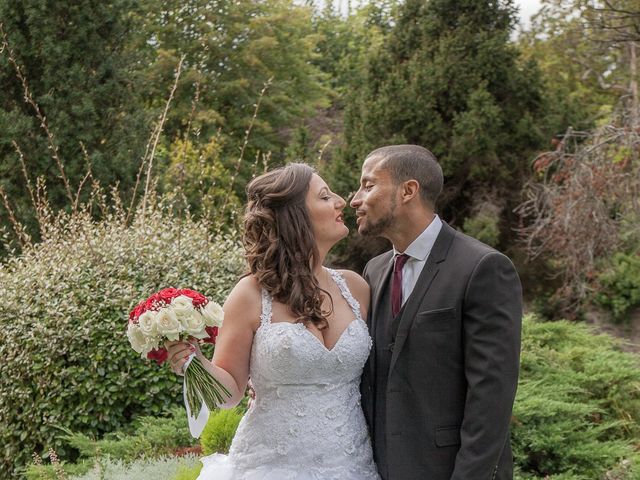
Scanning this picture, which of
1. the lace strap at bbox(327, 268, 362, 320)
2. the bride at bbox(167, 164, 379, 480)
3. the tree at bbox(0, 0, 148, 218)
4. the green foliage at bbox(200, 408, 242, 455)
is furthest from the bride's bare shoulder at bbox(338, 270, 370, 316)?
the tree at bbox(0, 0, 148, 218)

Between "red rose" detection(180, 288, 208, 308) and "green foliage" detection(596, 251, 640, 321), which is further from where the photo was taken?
Result: "green foliage" detection(596, 251, 640, 321)

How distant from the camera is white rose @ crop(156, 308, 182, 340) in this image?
9.46 ft

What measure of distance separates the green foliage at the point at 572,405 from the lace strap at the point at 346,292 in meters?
2.14

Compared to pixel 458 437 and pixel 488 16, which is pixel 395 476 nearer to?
pixel 458 437

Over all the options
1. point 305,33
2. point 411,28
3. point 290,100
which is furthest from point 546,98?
point 305,33

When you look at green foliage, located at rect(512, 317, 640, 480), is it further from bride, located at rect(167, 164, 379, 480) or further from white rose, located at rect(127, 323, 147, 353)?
white rose, located at rect(127, 323, 147, 353)

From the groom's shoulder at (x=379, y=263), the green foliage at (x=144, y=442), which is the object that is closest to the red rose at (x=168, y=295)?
the groom's shoulder at (x=379, y=263)

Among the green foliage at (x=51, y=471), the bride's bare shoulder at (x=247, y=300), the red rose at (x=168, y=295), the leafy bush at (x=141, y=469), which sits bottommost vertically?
the green foliage at (x=51, y=471)

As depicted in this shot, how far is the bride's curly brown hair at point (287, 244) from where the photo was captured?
11.0 feet

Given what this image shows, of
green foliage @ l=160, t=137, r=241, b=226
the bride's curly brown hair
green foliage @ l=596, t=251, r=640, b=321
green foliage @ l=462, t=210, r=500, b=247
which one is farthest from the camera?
green foliage @ l=596, t=251, r=640, b=321

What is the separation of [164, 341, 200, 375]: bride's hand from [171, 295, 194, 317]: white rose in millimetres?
142

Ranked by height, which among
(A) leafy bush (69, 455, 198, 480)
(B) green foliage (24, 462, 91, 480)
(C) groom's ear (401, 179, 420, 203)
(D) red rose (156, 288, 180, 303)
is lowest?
(B) green foliage (24, 462, 91, 480)

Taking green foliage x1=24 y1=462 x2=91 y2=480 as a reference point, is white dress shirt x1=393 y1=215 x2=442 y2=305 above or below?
above

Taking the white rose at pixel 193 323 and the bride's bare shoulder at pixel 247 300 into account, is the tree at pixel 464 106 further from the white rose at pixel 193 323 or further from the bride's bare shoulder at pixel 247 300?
the white rose at pixel 193 323
